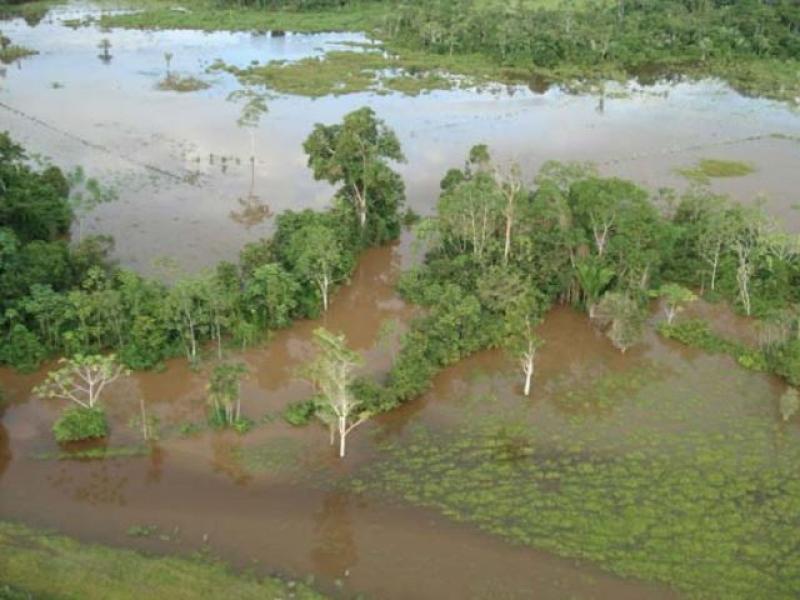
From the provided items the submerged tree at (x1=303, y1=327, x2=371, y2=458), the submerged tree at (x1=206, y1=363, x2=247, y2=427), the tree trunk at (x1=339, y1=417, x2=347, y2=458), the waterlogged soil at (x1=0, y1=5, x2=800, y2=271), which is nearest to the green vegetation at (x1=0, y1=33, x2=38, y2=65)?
the waterlogged soil at (x1=0, y1=5, x2=800, y2=271)

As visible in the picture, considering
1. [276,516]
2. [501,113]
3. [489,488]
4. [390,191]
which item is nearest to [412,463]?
[489,488]

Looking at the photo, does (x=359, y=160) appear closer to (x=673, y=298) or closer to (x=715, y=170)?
(x=673, y=298)

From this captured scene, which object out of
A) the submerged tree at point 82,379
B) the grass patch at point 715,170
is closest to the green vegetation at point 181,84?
the grass patch at point 715,170

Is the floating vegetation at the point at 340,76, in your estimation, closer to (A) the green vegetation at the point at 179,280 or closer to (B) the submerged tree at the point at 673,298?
(A) the green vegetation at the point at 179,280

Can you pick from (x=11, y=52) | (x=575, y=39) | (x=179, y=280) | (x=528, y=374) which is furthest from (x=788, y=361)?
(x=11, y=52)

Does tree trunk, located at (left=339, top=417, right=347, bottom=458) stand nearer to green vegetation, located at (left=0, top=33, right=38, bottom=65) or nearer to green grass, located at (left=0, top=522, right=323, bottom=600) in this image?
green grass, located at (left=0, top=522, right=323, bottom=600)

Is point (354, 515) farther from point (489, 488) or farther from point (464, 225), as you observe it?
point (464, 225)
